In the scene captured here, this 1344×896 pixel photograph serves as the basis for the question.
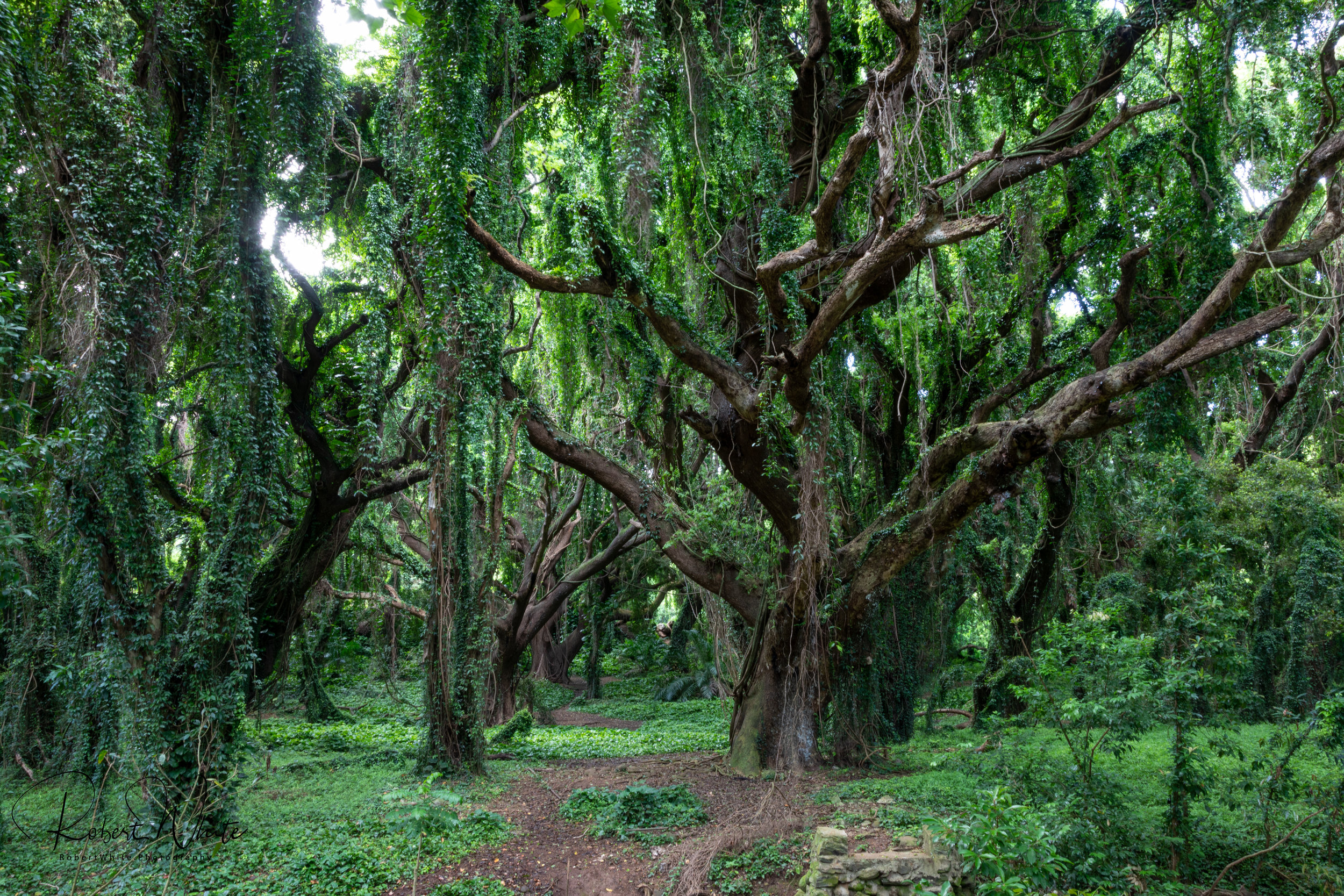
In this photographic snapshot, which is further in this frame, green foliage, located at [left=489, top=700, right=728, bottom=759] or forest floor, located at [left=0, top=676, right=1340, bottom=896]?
green foliage, located at [left=489, top=700, right=728, bottom=759]

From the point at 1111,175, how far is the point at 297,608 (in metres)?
9.82

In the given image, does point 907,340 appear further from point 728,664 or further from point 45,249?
point 45,249

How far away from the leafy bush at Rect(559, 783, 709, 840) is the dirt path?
0.09m

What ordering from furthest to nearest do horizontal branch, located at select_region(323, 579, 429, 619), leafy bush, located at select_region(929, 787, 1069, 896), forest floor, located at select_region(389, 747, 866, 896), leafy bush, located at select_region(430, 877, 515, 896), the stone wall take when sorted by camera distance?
horizontal branch, located at select_region(323, 579, 429, 619)
forest floor, located at select_region(389, 747, 866, 896)
leafy bush, located at select_region(430, 877, 515, 896)
the stone wall
leafy bush, located at select_region(929, 787, 1069, 896)

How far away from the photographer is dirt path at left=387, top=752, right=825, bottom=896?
5.00 metres

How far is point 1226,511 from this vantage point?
862cm

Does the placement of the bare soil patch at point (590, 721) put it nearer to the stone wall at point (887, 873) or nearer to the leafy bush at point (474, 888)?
the leafy bush at point (474, 888)

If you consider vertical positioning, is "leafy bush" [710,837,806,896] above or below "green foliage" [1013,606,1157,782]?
below

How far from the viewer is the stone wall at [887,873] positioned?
4.30m

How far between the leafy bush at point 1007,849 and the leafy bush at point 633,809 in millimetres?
2420

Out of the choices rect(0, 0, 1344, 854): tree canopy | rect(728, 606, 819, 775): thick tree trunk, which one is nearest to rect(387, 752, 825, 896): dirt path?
rect(728, 606, 819, 775): thick tree trunk

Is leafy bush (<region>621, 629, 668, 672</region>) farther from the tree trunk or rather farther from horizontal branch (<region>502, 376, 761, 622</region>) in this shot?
horizontal branch (<region>502, 376, 761, 622</region>)

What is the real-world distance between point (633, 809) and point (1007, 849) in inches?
122

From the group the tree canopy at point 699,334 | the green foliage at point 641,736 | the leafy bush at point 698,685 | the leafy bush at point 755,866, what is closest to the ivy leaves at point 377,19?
the tree canopy at point 699,334
